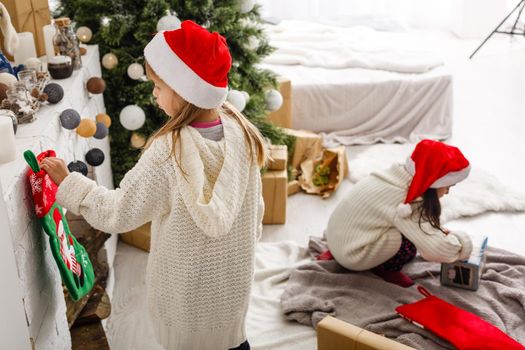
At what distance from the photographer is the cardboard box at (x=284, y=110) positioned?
3.52 meters

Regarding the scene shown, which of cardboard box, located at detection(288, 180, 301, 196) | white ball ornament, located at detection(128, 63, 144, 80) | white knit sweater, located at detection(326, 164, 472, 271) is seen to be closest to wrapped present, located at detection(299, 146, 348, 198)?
cardboard box, located at detection(288, 180, 301, 196)

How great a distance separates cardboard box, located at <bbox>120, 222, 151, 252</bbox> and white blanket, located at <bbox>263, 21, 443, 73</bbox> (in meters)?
1.73

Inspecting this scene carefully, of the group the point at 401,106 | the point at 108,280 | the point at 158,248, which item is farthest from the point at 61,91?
the point at 401,106

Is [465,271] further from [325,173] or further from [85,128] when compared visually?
[85,128]

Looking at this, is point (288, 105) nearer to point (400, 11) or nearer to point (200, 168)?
point (200, 168)

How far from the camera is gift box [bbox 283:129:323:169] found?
3.50 metres

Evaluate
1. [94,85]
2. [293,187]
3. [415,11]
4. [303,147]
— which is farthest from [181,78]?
[415,11]

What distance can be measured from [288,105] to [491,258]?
136 centimetres

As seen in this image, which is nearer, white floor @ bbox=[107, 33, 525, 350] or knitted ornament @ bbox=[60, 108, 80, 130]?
knitted ornament @ bbox=[60, 108, 80, 130]

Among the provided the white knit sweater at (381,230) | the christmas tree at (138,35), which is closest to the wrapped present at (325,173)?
the christmas tree at (138,35)

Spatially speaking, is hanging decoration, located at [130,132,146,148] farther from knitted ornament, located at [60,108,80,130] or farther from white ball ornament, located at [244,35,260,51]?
knitted ornament, located at [60,108,80,130]

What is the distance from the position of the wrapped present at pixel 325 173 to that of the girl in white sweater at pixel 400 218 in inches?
29.8

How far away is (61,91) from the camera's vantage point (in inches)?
73.1

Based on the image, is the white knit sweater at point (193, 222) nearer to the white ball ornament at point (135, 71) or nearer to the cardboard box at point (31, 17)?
the cardboard box at point (31, 17)
